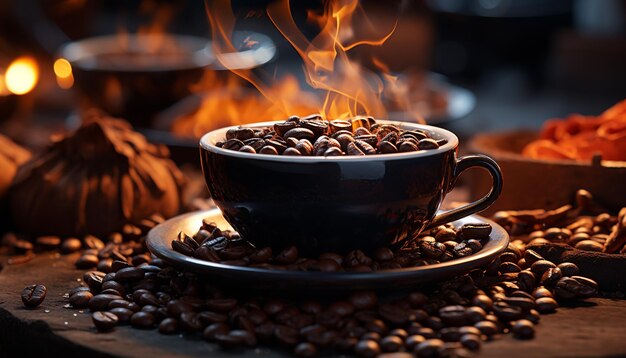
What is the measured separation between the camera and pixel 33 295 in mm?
1358

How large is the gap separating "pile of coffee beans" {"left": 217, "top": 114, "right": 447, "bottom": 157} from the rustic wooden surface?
297mm

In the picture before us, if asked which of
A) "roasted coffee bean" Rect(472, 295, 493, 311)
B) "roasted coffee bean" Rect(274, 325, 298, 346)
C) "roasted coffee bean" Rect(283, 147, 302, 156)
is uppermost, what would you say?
"roasted coffee bean" Rect(283, 147, 302, 156)

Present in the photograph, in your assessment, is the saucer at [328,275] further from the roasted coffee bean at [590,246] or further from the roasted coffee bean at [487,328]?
the roasted coffee bean at [590,246]

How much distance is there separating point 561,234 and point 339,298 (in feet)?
1.76

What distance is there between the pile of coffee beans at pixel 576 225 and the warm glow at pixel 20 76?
174cm

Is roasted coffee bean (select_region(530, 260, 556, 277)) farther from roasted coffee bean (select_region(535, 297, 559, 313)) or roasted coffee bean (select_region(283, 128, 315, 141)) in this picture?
roasted coffee bean (select_region(283, 128, 315, 141))

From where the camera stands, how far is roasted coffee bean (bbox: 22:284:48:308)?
1.34 m

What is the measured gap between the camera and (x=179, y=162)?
2.52 meters

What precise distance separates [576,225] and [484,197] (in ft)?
1.16

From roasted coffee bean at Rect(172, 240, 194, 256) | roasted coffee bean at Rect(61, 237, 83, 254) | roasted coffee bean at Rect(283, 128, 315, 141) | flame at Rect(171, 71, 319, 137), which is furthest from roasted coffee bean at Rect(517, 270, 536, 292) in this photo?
flame at Rect(171, 71, 319, 137)

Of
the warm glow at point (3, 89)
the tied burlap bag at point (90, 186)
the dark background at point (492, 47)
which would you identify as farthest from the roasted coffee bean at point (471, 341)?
the dark background at point (492, 47)

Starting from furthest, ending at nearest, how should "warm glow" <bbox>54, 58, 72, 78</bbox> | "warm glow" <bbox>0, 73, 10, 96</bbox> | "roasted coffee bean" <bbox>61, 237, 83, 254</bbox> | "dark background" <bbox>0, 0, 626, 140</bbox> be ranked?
1. "dark background" <bbox>0, 0, 626, 140</bbox>
2. "warm glow" <bbox>54, 58, 72, 78</bbox>
3. "warm glow" <bbox>0, 73, 10, 96</bbox>
4. "roasted coffee bean" <bbox>61, 237, 83, 254</bbox>

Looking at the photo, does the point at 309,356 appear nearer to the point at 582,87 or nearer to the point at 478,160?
the point at 478,160

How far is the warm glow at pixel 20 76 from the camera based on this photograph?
9.41 ft
